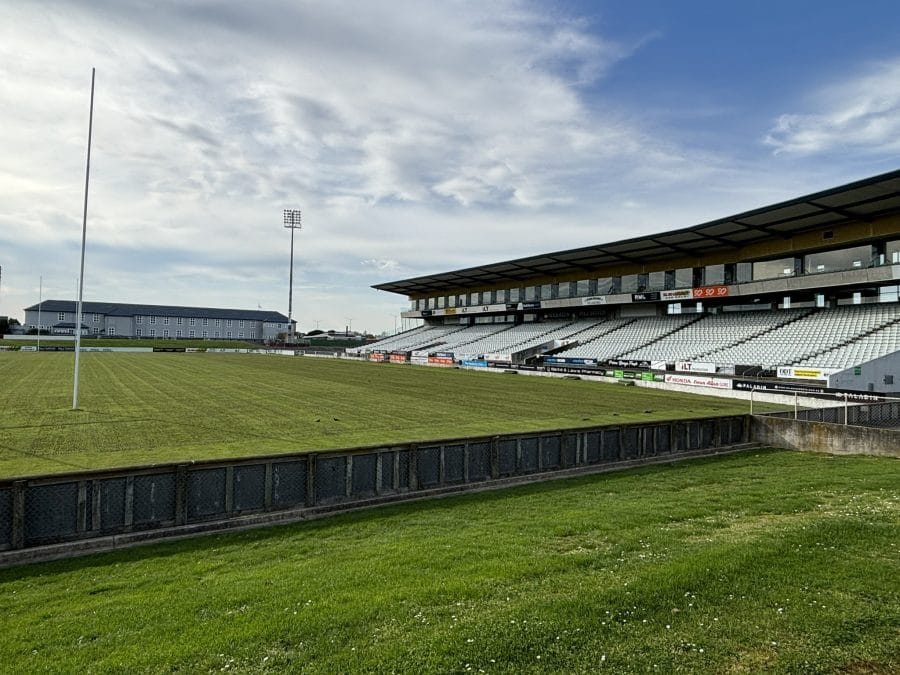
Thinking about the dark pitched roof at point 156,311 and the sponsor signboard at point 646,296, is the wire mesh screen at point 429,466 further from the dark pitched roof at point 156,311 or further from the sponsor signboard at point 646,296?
the dark pitched roof at point 156,311

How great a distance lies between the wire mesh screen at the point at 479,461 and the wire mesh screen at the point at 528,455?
97cm

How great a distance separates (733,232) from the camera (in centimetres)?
4653

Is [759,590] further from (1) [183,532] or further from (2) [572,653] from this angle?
(1) [183,532]

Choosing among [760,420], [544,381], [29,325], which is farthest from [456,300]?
[29,325]


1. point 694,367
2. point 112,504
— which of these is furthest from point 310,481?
point 694,367

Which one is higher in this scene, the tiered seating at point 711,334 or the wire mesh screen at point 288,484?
the tiered seating at point 711,334

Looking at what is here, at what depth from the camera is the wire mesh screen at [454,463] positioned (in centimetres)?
1248

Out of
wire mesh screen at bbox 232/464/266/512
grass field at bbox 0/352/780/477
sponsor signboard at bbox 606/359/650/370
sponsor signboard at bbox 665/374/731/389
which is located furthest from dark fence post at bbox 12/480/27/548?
sponsor signboard at bbox 606/359/650/370

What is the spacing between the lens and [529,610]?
600 centimetres

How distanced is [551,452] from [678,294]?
4713 centimetres

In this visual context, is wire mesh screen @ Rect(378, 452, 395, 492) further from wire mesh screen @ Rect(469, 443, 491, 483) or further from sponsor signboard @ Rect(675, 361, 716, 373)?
sponsor signboard @ Rect(675, 361, 716, 373)

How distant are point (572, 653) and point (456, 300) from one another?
85757mm

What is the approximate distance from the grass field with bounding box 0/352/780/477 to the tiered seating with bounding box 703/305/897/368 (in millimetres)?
8727

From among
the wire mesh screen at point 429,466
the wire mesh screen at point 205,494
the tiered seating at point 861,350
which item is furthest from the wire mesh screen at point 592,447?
the tiered seating at point 861,350
